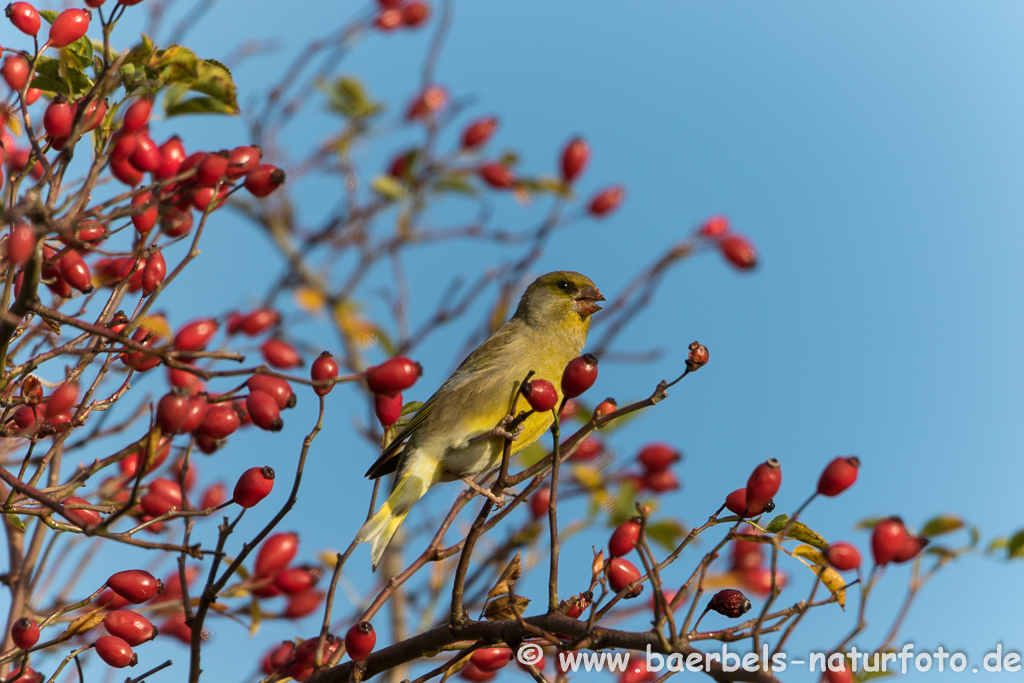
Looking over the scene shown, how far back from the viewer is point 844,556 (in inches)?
96.9

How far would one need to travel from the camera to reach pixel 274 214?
866 centimetres

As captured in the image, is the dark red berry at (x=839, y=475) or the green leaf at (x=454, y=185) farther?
the green leaf at (x=454, y=185)

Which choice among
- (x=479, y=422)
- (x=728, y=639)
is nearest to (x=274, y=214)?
(x=479, y=422)

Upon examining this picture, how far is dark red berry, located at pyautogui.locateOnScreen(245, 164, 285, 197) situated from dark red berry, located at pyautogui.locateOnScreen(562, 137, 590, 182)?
3340 mm

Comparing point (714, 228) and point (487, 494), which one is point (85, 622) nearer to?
point (487, 494)

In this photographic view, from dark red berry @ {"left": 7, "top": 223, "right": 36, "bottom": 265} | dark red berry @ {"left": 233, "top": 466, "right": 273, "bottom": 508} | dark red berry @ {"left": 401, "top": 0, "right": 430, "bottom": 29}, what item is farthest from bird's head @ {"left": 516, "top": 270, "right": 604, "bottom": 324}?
dark red berry @ {"left": 7, "top": 223, "right": 36, "bottom": 265}

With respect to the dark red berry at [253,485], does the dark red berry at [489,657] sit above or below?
below

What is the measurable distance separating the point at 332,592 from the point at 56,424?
50.4 inches

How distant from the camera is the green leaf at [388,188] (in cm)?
693

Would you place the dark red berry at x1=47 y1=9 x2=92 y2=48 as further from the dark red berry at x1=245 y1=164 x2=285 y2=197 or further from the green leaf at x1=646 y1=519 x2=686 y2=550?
the green leaf at x1=646 y1=519 x2=686 y2=550

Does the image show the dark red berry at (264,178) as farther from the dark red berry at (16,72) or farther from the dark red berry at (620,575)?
the dark red berry at (620,575)

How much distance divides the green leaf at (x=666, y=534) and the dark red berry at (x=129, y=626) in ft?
9.04

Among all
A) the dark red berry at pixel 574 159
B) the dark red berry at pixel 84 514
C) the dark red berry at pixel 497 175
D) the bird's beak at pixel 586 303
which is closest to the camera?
the dark red berry at pixel 84 514

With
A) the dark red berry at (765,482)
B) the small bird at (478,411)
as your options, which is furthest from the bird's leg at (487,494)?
the dark red berry at (765,482)
